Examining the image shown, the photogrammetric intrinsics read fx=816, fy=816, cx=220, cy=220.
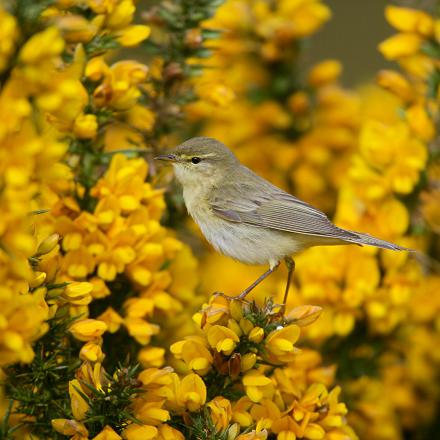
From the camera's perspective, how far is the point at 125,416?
222 centimetres

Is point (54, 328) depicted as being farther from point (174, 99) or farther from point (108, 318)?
point (174, 99)

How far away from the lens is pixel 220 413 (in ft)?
7.60

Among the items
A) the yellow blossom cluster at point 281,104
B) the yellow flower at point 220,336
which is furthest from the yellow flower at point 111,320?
the yellow blossom cluster at point 281,104

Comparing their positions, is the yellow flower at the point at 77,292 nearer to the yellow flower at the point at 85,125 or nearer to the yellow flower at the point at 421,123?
the yellow flower at the point at 85,125

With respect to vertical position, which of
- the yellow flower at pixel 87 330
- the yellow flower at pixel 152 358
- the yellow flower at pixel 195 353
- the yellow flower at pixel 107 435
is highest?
the yellow flower at pixel 87 330

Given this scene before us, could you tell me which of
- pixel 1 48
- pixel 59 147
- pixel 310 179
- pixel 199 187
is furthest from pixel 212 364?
pixel 310 179

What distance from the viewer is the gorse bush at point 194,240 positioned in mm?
2074

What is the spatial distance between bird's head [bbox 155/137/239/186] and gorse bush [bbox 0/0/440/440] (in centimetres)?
24

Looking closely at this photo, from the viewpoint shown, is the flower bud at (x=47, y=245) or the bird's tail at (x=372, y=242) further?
the bird's tail at (x=372, y=242)

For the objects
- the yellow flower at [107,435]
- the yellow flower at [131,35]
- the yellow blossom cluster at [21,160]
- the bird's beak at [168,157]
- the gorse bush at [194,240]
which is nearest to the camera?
Result: the yellow blossom cluster at [21,160]

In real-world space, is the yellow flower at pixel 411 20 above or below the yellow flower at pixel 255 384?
above

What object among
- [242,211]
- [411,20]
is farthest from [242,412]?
[411,20]

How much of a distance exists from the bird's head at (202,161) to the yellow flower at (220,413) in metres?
1.46

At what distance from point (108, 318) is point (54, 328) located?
334 mm
